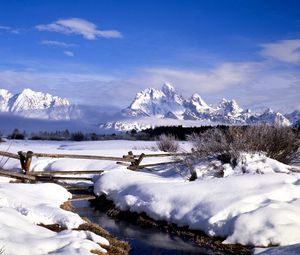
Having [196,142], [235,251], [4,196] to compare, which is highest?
[196,142]

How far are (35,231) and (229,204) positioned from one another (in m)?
5.74

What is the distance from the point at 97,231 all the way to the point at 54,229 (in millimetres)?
1458

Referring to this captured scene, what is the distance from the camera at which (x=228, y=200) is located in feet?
44.3

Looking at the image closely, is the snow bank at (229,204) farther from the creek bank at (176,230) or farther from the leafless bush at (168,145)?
the leafless bush at (168,145)

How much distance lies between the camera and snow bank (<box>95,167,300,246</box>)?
11.7 meters

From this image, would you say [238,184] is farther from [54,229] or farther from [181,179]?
[54,229]

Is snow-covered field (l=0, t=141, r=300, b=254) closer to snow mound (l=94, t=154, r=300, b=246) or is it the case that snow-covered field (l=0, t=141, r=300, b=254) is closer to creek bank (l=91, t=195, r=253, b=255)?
snow mound (l=94, t=154, r=300, b=246)

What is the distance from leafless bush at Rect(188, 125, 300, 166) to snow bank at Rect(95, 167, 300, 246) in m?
2.78

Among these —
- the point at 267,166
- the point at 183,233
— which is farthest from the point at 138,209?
the point at 267,166

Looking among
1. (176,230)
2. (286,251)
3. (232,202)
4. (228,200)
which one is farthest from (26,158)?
(286,251)

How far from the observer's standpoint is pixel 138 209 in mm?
15156

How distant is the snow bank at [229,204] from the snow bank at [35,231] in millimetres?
3267

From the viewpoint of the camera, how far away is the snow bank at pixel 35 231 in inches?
320

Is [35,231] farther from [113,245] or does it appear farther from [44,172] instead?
[44,172]
